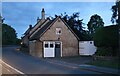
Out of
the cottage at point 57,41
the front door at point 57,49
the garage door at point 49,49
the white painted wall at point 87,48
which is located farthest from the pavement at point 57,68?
the cottage at point 57,41

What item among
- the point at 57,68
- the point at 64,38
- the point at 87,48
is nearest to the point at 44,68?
the point at 57,68

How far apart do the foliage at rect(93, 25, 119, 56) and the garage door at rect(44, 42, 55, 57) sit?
14.5m

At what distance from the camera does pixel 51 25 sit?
50719 mm

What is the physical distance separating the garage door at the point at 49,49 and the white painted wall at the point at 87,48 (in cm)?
506

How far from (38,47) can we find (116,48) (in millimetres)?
19542

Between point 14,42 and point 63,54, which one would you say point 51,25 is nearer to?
point 63,54

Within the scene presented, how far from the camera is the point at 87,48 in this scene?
48.7 meters

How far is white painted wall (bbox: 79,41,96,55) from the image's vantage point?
47769mm

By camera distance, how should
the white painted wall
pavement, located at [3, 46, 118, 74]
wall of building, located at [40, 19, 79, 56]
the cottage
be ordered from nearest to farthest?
pavement, located at [3, 46, 118, 74] < the white painted wall < the cottage < wall of building, located at [40, 19, 79, 56]

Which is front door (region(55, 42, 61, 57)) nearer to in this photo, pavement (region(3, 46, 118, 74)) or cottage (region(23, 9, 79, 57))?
cottage (region(23, 9, 79, 57))

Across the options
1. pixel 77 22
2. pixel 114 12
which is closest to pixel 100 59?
pixel 114 12

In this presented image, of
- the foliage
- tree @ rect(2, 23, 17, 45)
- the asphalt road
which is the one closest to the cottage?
the foliage

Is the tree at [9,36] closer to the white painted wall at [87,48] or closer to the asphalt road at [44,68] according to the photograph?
the white painted wall at [87,48]

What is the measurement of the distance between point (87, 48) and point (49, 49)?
6.18 meters
